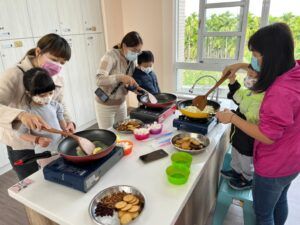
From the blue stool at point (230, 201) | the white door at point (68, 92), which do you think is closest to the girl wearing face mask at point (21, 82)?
the blue stool at point (230, 201)

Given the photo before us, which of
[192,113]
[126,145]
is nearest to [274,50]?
[192,113]

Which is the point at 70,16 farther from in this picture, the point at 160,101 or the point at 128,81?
the point at 160,101

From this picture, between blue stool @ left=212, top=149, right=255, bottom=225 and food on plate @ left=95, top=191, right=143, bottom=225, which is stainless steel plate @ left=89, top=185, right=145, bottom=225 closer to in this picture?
food on plate @ left=95, top=191, right=143, bottom=225

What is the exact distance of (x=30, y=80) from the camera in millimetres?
1260

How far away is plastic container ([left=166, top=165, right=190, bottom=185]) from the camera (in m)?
1.07

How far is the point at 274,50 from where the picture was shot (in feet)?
3.25

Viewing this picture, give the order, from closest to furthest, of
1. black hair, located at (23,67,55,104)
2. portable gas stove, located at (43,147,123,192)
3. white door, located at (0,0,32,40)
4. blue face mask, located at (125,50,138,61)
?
portable gas stove, located at (43,147,123,192)
black hair, located at (23,67,55,104)
blue face mask, located at (125,50,138,61)
white door, located at (0,0,32,40)

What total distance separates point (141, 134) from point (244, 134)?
2.12ft

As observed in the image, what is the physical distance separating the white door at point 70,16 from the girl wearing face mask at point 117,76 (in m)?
1.46

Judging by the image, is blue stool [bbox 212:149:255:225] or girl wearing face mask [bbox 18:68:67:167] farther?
blue stool [bbox 212:149:255:225]

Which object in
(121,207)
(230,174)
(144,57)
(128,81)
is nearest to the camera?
(121,207)

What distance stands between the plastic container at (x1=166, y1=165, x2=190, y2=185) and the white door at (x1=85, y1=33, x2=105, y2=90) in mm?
2823

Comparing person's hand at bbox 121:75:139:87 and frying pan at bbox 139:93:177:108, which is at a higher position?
person's hand at bbox 121:75:139:87

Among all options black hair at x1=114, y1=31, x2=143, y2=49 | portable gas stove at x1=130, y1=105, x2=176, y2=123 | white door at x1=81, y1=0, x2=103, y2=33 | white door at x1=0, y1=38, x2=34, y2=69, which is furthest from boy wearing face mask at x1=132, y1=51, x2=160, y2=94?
white door at x1=81, y1=0, x2=103, y2=33
